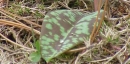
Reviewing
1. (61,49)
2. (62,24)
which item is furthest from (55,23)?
(61,49)

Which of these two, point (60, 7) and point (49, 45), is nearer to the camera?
point (49, 45)

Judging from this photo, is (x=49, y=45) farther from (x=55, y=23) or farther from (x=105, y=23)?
(x=105, y=23)

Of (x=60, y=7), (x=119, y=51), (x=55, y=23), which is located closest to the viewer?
(x=119, y=51)
